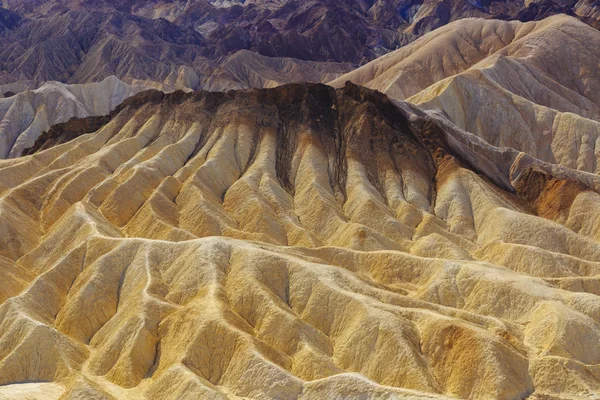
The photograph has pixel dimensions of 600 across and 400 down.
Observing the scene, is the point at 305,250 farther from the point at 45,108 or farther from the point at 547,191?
the point at 45,108

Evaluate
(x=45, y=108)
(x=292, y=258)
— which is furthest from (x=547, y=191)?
(x=45, y=108)

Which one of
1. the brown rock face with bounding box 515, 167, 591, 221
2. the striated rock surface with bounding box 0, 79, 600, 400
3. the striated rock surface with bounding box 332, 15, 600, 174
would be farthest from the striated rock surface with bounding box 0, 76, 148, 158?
the brown rock face with bounding box 515, 167, 591, 221

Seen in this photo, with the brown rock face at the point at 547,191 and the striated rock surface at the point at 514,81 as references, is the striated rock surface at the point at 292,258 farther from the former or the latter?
the striated rock surface at the point at 514,81

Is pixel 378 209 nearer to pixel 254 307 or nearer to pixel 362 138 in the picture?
pixel 362 138

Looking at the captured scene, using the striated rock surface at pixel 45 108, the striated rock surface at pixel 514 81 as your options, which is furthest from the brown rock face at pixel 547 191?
the striated rock surface at pixel 45 108

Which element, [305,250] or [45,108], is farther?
[45,108]

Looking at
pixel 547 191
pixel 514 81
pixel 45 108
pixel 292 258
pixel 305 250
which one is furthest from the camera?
pixel 45 108
